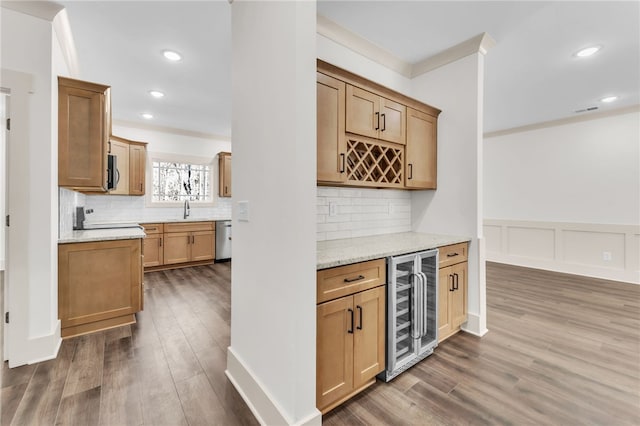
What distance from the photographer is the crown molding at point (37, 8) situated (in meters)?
2.03

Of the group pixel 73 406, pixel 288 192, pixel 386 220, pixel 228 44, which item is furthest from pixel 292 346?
pixel 228 44

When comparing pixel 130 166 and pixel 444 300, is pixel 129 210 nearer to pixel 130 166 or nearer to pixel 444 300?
pixel 130 166

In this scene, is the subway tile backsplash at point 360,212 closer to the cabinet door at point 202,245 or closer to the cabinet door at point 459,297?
the cabinet door at point 459,297

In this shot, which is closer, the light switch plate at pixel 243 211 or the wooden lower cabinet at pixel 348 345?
the wooden lower cabinet at pixel 348 345

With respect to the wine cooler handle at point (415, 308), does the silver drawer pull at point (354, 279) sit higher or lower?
higher


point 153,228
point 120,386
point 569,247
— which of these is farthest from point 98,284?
point 569,247

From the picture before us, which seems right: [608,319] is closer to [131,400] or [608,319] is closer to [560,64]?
[560,64]

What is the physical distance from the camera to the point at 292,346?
135 cm

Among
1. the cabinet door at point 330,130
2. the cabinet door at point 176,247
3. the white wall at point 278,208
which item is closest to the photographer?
the white wall at point 278,208

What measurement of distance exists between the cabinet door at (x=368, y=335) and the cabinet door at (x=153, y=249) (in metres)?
4.45

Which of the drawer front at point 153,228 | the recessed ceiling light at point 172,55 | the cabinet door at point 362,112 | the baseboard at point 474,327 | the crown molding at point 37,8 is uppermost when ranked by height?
the recessed ceiling light at point 172,55

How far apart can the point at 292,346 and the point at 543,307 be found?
337cm

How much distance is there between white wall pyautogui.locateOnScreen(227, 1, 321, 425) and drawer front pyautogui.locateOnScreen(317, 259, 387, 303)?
14 cm

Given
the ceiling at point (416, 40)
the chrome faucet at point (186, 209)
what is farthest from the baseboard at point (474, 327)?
the chrome faucet at point (186, 209)
